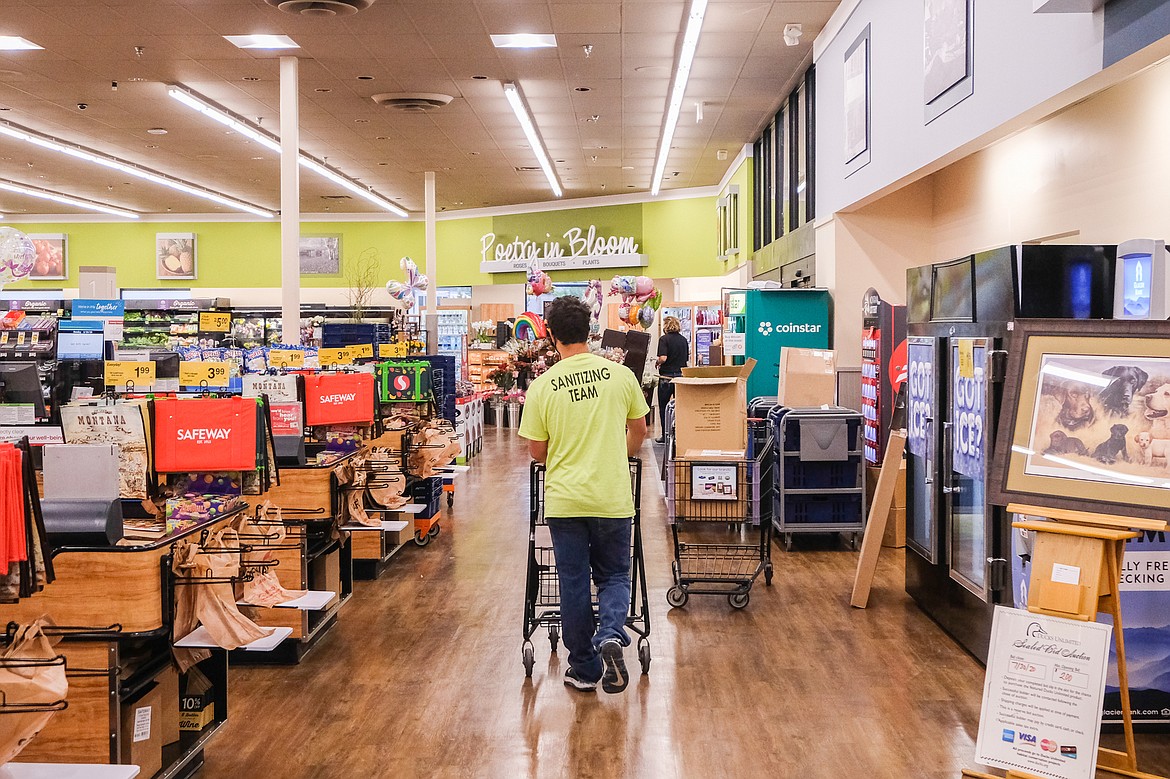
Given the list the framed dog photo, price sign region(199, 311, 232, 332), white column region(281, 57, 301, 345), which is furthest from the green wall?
the framed dog photo

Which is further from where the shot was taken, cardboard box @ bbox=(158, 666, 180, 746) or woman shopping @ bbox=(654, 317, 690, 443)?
woman shopping @ bbox=(654, 317, 690, 443)

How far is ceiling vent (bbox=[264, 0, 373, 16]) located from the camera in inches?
318

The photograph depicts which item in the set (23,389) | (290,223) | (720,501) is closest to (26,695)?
(23,389)

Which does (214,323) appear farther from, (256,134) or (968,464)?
(968,464)

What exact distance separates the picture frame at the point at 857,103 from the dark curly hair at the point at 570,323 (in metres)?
4.99

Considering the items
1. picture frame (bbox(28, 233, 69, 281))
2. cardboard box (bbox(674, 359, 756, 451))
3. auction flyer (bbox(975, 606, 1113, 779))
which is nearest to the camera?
auction flyer (bbox(975, 606, 1113, 779))

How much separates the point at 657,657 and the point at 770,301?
19.3 ft

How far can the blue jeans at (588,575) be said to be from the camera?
13.8 ft

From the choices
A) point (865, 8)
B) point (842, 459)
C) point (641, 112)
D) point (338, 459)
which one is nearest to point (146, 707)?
point (338, 459)

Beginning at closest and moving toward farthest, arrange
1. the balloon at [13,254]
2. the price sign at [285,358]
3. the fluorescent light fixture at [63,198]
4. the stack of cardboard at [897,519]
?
the price sign at [285,358] < the stack of cardboard at [897,519] < the balloon at [13,254] < the fluorescent light fixture at [63,198]

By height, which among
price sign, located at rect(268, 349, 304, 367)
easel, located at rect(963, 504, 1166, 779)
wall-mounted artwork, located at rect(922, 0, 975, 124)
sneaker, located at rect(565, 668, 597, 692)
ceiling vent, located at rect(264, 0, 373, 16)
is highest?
ceiling vent, located at rect(264, 0, 373, 16)

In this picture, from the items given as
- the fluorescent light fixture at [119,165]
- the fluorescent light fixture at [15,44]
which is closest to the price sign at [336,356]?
the fluorescent light fixture at [15,44]

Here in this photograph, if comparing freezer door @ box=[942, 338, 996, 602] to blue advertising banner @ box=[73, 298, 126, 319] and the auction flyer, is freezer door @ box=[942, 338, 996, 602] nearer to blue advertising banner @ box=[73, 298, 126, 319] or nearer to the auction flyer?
the auction flyer

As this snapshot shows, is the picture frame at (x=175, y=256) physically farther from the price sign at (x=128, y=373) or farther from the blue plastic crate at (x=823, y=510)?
the blue plastic crate at (x=823, y=510)
